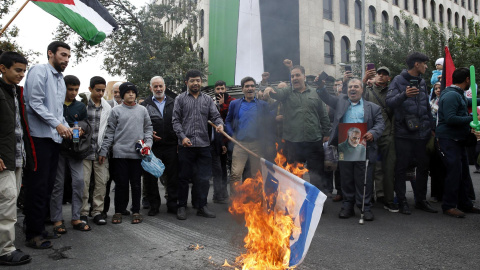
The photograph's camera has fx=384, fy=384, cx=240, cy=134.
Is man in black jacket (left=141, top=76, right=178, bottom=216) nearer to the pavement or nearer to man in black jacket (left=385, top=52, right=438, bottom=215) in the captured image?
the pavement

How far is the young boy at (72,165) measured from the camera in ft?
14.8

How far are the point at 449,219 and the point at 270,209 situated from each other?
3.01 metres

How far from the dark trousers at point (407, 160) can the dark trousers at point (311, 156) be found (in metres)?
1.09

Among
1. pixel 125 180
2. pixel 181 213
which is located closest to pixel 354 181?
pixel 181 213

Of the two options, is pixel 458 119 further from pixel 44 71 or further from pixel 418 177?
pixel 44 71

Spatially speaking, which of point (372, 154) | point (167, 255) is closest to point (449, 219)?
point (372, 154)

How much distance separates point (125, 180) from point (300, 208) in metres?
3.06

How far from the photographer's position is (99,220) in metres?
4.93

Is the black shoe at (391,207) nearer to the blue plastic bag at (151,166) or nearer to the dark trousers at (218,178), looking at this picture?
the dark trousers at (218,178)

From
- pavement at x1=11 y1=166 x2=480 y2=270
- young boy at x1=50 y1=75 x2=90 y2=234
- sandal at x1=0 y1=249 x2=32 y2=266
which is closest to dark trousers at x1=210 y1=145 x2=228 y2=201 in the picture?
pavement at x1=11 y1=166 x2=480 y2=270

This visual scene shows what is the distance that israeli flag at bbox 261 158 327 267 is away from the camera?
271 centimetres

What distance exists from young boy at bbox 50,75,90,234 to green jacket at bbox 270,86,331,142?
2.61 metres

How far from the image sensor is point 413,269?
3143 mm

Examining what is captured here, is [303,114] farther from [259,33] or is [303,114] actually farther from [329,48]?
[259,33]
